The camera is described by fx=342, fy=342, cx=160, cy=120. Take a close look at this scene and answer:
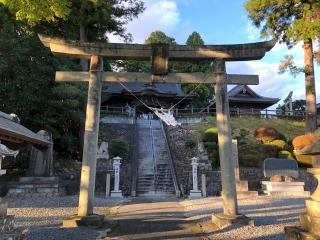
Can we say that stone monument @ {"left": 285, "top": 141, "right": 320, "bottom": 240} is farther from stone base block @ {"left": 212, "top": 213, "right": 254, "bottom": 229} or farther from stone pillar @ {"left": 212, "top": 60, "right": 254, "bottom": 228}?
stone pillar @ {"left": 212, "top": 60, "right": 254, "bottom": 228}

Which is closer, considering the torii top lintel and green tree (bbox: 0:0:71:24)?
the torii top lintel

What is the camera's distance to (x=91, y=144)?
789cm

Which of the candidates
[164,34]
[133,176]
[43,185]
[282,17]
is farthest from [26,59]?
[164,34]

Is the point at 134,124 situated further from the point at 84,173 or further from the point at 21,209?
the point at 84,173

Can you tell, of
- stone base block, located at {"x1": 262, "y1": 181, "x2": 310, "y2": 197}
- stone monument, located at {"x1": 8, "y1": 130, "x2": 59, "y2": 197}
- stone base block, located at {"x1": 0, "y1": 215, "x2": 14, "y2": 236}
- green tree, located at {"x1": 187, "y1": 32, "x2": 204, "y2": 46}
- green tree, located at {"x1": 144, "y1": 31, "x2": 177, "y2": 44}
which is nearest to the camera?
stone base block, located at {"x1": 0, "y1": 215, "x2": 14, "y2": 236}

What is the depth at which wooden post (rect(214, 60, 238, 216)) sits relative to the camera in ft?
25.5

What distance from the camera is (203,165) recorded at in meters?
19.8

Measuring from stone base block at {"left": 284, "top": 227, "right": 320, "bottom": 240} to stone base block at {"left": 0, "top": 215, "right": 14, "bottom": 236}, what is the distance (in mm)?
4917

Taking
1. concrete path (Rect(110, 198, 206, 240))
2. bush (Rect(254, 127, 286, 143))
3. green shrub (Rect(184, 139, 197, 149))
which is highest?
bush (Rect(254, 127, 286, 143))

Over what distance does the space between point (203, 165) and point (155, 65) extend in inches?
491

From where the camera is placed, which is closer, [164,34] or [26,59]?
[26,59]

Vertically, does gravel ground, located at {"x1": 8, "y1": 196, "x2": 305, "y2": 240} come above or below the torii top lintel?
below

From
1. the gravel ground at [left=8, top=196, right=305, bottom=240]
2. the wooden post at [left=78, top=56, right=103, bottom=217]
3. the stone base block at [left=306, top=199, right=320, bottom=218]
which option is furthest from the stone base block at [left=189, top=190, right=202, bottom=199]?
the stone base block at [left=306, top=199, right=320, bottom=218]

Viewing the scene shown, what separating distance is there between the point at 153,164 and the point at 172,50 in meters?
13.4
